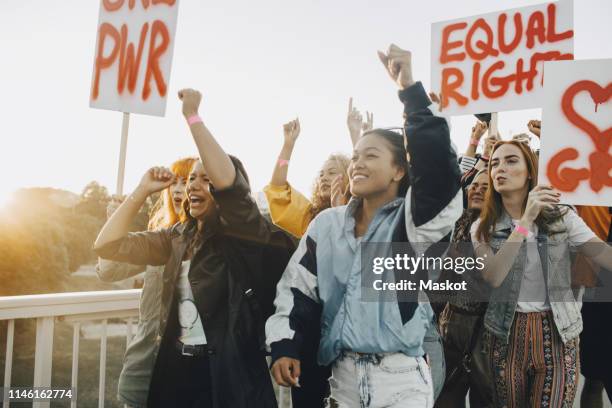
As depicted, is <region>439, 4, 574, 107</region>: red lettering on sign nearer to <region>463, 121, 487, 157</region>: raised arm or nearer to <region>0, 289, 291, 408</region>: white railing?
<region>463, 121, 487, 157</region>: raised arm

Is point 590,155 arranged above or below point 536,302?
above

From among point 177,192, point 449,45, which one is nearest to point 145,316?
point 177,192

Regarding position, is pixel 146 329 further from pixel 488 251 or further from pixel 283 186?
pixel 488 251

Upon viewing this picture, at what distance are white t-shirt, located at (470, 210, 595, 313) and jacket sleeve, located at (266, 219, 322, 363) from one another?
42.3 inches

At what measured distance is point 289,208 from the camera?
128 inches

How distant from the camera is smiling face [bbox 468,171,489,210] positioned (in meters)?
3.06

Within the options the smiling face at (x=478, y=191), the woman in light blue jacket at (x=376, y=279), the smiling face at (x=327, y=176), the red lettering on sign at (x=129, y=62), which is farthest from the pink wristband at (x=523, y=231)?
the red lettering on sign at (x=129, y=62)

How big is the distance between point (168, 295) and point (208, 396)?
0.47 metres

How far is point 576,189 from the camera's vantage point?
2486mm

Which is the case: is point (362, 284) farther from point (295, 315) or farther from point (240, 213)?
point (240, 213)

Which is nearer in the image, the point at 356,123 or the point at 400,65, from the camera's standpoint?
the point at 400,65

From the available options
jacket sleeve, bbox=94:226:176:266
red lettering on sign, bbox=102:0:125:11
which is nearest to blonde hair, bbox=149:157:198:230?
jacket sleeve, bbox=94:226:176:266

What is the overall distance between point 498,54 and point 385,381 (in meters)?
2.87

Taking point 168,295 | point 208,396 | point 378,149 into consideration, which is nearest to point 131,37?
point 168,295
